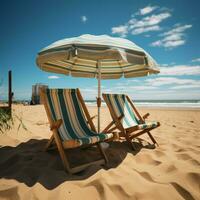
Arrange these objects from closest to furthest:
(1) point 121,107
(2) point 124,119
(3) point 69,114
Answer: (3) point 69,114, (2) point 124,119, (1) point 121,107

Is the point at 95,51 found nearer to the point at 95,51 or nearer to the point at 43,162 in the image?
the point at 95,51

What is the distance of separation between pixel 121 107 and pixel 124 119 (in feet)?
0.94

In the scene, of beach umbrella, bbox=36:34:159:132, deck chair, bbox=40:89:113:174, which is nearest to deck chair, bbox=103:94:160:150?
deck chair, bbox=40:89:113:174

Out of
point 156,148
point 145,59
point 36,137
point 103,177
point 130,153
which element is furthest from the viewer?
point 36,137

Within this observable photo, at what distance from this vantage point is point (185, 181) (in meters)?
1.97

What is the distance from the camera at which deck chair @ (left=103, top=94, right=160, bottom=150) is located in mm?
3248

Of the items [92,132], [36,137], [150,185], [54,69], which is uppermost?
[54,69]

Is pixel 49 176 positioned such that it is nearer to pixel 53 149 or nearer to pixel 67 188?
pixel 67 188

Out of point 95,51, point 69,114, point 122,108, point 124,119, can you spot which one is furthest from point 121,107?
point 95,51

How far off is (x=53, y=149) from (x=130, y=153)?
1306 millimetres

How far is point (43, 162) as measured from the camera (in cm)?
254

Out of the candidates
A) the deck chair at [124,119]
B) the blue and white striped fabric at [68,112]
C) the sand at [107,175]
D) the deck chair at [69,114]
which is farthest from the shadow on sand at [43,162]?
the blue and white striped fabric at [68,112]

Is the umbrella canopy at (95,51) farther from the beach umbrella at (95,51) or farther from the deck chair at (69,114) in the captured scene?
the deck chair at (69,114)

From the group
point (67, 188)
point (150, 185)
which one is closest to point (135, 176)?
point (150, 185)
